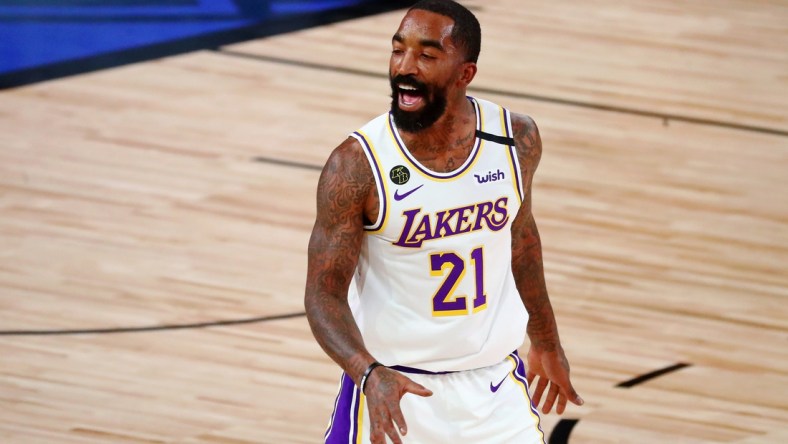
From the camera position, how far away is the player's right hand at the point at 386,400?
346 centimetres

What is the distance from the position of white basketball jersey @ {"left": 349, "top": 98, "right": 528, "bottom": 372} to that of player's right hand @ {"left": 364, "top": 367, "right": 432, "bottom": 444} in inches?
14.0

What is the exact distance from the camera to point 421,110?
3734mm

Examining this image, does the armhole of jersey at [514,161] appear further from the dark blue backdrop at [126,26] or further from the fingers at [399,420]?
the dark blue backdrop at [126,26]

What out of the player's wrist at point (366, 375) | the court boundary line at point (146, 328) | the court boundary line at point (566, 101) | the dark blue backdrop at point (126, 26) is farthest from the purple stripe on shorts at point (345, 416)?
the dark blue backdrop at point (126, 26)

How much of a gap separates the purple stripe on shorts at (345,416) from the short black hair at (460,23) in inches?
37.1

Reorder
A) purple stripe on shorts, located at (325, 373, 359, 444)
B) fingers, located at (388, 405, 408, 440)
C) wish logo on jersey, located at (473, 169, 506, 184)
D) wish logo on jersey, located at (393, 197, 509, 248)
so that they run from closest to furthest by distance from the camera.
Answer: fingers, located at (388, 405, 408, 440), wish logo on jersey, located at (393, 197, 509, 248), wish logo on jersey, located at (473, 169, 506, 184), purple stripe on shorts, located at (325, 373, 359, 444)

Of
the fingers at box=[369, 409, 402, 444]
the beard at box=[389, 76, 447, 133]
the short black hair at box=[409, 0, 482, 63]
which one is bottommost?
the fingers at box=[369, 409, 402, 444]

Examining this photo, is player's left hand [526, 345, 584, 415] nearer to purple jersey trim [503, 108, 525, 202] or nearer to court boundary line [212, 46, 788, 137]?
purple jersey trim [503, 108, 525, 202]

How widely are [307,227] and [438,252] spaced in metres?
4.17

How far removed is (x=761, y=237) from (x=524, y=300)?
13.6ft

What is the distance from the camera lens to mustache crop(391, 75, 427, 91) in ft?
12.1

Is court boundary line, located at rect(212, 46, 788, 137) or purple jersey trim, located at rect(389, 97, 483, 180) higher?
purple jersey trim, located at rect(389, 97, 483, 180)

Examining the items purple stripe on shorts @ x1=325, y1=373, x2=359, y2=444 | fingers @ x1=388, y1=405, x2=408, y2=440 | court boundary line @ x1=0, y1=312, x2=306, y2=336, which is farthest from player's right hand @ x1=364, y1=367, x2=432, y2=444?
court boundary line @ x1=0, y1=312, x2=306, y2=336

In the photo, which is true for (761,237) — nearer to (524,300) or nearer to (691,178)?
(691,178)
